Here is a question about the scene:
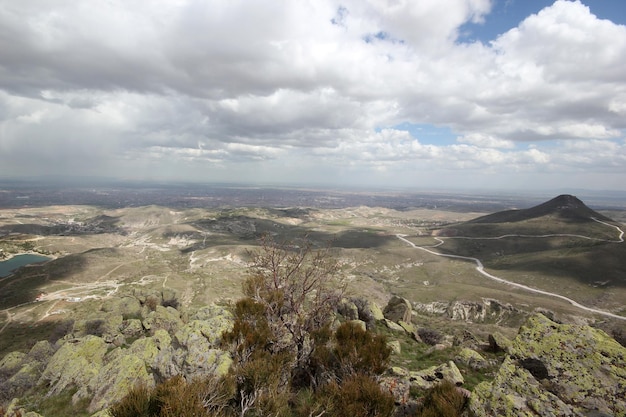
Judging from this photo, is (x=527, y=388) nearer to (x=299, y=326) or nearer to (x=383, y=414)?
(x=383, y=414)

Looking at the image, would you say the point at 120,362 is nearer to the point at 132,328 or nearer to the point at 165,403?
the point at 165,403

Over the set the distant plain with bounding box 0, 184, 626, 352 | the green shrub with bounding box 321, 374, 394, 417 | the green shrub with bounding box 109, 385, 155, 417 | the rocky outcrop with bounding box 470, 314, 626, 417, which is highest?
the rocky outcrop with bounding box 470, 314, 626, 417

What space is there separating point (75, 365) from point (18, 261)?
210m

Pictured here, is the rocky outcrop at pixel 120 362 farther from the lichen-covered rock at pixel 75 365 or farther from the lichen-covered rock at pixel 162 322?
the lichen-covered rock at pixel 162 322

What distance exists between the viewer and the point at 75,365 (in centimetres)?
2214

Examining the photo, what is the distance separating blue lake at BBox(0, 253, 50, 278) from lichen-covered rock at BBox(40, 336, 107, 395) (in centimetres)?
18332

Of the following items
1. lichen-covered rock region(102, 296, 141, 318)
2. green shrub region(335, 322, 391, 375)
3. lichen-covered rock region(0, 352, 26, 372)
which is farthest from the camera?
lichen-covered rock region(102, 296, 141, 318)

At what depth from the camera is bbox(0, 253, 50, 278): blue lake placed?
15316 cm

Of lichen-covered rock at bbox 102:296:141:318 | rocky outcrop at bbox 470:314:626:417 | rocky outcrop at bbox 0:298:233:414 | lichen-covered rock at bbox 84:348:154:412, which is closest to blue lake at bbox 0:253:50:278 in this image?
lichen-covered rock at bbox 102:296:141:318

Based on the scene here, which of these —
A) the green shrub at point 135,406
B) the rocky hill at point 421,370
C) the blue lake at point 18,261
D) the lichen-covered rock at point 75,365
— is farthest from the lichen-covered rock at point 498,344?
the blue lake at point 18,261

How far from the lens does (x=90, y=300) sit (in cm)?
9762

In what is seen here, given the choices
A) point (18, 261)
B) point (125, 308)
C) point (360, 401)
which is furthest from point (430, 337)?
point (18, 261)

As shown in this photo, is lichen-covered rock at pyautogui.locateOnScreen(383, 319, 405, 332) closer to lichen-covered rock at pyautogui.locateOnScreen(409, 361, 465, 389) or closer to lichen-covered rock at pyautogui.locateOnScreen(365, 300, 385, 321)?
lichen-covered rock at pyautogui.locateOnScreen(365, 300, 385, 321)

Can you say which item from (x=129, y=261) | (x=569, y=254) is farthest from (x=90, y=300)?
(x=569, y=254)
